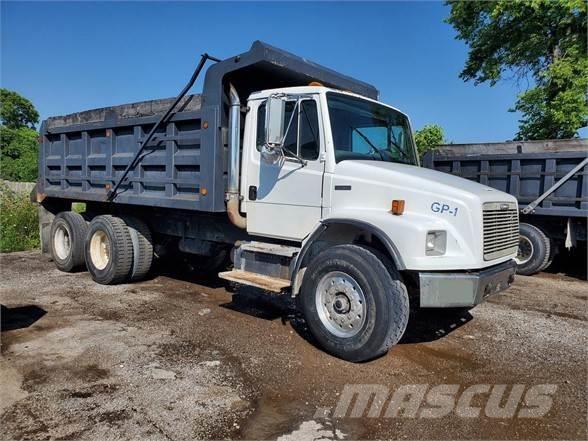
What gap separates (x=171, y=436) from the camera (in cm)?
299

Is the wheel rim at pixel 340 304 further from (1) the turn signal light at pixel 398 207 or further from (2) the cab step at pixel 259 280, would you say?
(1) the turn signal light at pixel 398 207

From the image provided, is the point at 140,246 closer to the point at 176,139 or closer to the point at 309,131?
the point at 176,139

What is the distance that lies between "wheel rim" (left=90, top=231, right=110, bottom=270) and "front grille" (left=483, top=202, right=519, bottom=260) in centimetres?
563

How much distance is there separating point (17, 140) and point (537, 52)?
1225 inches

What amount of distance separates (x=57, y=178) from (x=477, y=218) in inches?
281

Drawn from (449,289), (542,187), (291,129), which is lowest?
(449,289)

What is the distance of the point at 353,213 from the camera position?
14.6 ft

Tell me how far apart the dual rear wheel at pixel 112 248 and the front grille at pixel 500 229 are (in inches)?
198

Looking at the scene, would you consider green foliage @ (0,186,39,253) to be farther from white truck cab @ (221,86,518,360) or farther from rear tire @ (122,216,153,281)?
white truck cab @ (221,86,518,360)

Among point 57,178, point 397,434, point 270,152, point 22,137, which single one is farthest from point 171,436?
point 22,137

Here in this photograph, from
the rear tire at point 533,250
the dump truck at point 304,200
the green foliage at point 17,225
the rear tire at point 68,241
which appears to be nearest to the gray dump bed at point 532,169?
the rear tire at point 533,250

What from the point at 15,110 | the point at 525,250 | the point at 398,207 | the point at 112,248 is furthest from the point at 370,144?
the point at 15,110

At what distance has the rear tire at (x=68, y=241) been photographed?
25.8 feet

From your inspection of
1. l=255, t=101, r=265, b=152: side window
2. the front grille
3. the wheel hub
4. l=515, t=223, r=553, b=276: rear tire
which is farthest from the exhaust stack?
l=515, t=223, r=553, b=276: rear tire
